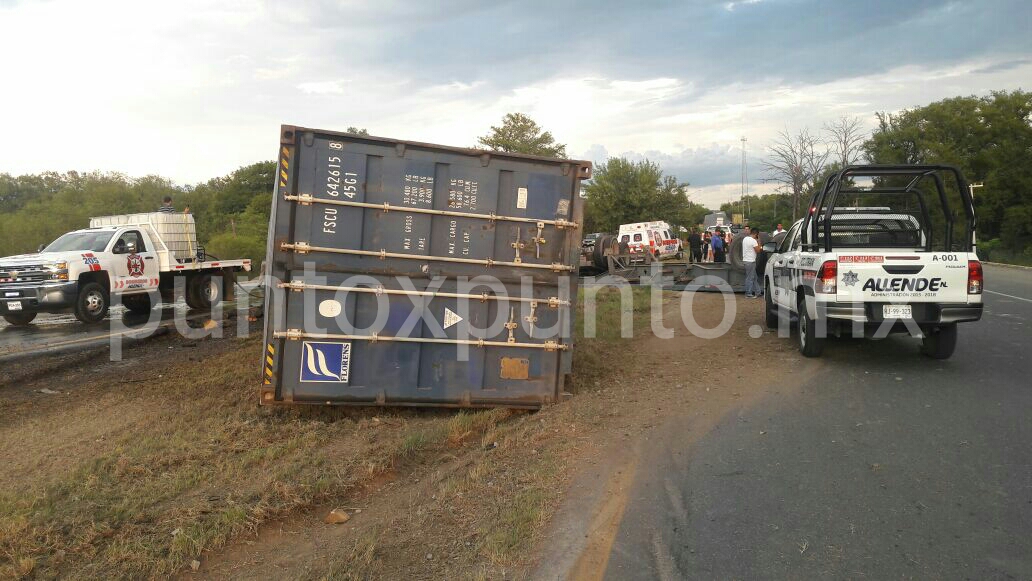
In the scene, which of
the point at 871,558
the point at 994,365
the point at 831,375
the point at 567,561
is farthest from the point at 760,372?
the point at 567,561

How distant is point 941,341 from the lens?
29.9ft

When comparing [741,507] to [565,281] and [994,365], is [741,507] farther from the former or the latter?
[994,365]

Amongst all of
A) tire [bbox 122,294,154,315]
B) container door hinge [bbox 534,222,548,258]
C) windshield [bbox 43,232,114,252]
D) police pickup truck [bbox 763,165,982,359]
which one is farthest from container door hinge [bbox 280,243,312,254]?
tire [bbox 122,294,154,315]

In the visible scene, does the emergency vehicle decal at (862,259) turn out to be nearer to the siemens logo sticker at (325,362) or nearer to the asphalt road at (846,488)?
the asphalt road at (846,488)

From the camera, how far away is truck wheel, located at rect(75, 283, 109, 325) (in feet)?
47.0

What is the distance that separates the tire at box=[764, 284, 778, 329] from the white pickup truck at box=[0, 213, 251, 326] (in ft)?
41.6

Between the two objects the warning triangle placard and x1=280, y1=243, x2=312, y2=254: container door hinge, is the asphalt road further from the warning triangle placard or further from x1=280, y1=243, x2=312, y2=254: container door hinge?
x1=280, y1=243, x2=312, y2=254: container door hinge

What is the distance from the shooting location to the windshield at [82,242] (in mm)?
15125

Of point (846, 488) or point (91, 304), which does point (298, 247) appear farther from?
point (91, 304)

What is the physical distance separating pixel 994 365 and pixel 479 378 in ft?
20.9

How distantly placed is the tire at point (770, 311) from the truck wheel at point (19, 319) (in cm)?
1450

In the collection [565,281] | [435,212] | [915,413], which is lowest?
[915,413]

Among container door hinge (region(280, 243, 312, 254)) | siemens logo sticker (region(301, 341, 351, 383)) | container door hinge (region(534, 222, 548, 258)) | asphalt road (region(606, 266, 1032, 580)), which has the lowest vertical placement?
asphalt road (region(606, 266, 1032, 580))

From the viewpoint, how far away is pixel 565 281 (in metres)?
7.07
